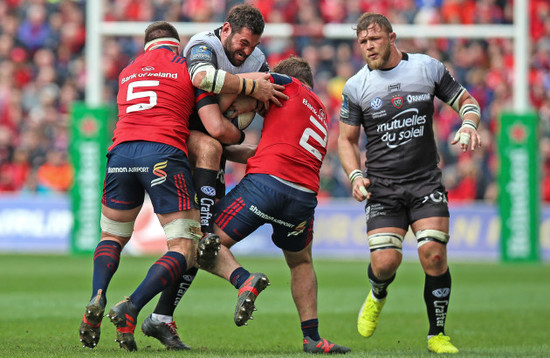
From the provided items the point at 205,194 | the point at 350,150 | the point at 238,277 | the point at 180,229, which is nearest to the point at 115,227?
the point at 180,229

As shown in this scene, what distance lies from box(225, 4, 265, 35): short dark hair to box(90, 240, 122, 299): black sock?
1770 millimetres

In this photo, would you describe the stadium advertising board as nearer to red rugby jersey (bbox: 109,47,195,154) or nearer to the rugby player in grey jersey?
the rugby player in grey jersey

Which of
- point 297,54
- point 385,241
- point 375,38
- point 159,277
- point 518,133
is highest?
point 297,54

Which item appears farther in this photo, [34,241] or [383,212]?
[34,241]

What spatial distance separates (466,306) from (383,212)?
3819mm

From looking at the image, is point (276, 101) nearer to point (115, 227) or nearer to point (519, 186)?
point (115, 227)

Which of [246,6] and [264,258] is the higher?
[246,6]

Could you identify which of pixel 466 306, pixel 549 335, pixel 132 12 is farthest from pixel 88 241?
pixel 549 335

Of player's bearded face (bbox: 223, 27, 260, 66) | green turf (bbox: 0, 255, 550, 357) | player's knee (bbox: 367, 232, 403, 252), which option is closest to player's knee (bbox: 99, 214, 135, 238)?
green turf (bbox: 0, 255, 550, 357)

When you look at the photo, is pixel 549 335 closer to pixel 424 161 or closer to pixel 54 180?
pixel 424 161

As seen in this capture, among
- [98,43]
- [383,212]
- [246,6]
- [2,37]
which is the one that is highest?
[2,37]

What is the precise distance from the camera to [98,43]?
1717 centimetres

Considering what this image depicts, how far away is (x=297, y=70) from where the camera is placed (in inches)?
280

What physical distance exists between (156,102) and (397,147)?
1.88m
